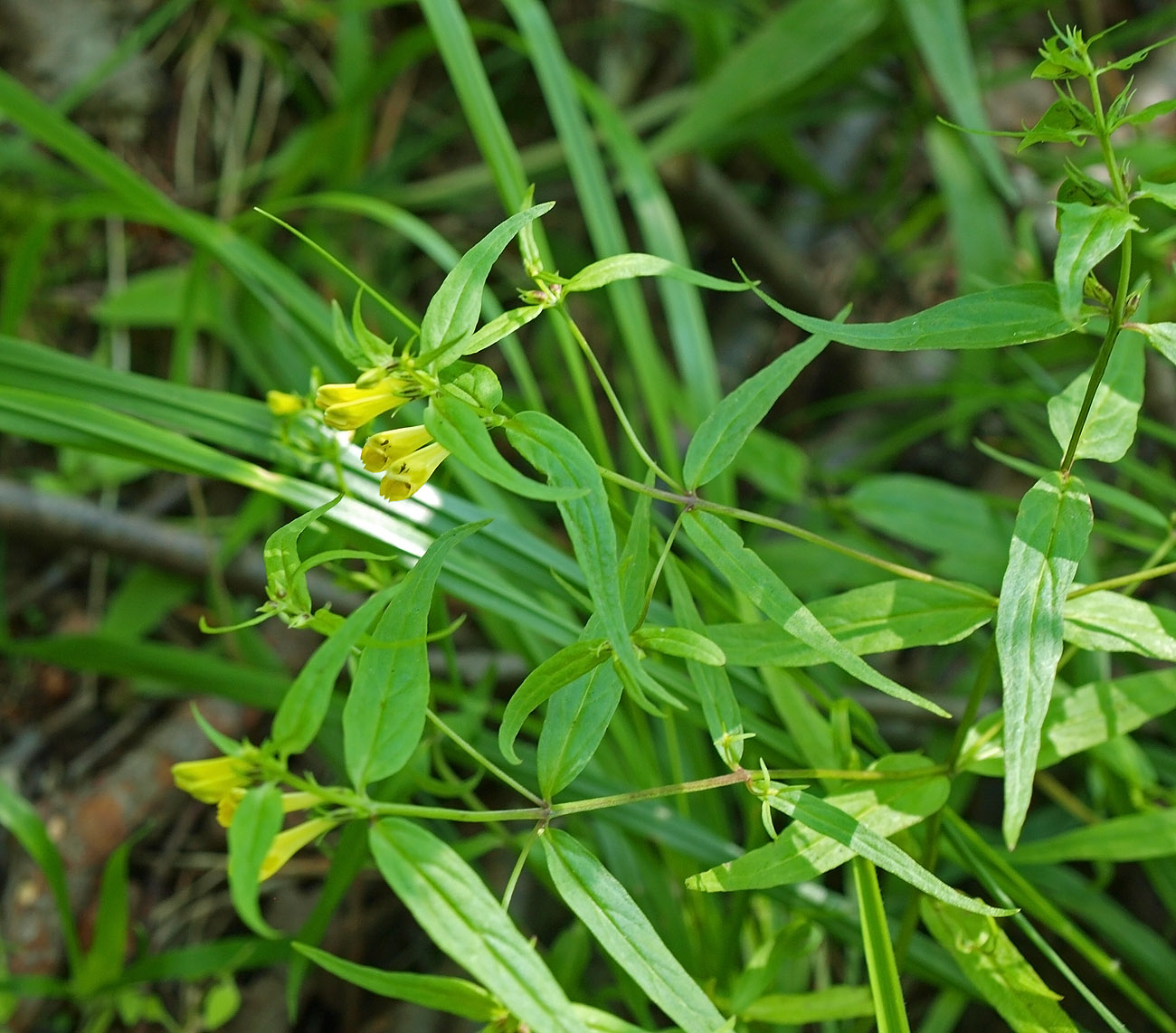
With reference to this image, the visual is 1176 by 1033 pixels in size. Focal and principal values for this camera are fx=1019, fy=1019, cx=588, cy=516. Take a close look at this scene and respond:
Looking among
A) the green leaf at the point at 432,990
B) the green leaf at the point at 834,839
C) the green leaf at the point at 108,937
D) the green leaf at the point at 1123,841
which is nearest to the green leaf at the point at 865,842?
the green leaf at the point at 834,839

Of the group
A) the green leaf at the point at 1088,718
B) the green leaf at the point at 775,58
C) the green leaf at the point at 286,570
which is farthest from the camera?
the green leaf at the point at 775,58

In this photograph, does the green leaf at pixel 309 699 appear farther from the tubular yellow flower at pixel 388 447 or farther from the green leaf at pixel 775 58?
the green leaf at pixel 775 58

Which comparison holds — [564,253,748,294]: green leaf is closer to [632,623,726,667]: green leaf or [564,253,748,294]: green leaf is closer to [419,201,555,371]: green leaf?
[419,201,555,371]: green leaf

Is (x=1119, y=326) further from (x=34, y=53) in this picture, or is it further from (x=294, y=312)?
(x=34, y=53)

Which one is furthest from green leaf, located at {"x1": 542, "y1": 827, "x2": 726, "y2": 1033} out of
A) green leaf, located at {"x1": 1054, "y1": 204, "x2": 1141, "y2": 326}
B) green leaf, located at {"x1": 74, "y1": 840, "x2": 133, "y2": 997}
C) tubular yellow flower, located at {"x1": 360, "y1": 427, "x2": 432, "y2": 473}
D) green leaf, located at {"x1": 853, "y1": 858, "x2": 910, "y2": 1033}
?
green leaf, located at {"x1": 74, "y1": 840, "x2": 133, "y2": 997}

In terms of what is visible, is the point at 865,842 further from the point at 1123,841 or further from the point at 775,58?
the point at 775,58

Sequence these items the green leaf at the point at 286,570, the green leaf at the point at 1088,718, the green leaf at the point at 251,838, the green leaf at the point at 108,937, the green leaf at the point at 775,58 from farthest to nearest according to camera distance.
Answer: the green leaf at the point at 775,58 < the green leaf at the point at 108,937 < the green leaf at the point at 1088,718 < the green leaf at the point at 286,570 < the green leaf at the point at 251,838
